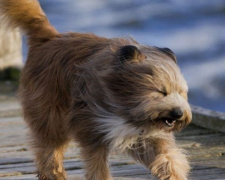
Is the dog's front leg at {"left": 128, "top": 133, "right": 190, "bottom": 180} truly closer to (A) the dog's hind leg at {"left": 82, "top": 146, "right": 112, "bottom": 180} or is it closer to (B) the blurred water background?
(A) the dog's hind leg at {"left": 82, "top": 146, "right": 112, "bottom": 180}

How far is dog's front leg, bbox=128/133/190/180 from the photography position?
16.9 feet

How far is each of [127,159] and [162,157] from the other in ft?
3.66

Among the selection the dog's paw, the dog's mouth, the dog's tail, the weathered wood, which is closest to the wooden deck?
the weathered wood

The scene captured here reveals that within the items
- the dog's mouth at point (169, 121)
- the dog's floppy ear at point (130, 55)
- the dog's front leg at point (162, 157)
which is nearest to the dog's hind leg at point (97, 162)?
the dog's front leg at point (162, 157)

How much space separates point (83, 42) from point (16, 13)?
2.55ft

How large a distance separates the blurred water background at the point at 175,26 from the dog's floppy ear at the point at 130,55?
8.48 m

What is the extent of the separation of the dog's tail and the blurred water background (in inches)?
301

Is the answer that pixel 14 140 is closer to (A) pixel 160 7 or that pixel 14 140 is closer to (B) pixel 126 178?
(B) pixel 126 178

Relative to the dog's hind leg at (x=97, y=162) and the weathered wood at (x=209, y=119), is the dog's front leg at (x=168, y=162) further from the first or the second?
the weathered wood at (x=209, y=119)

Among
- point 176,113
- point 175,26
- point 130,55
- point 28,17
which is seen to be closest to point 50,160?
point 28,17

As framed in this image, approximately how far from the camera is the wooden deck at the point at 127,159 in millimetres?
5781

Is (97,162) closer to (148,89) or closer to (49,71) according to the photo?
(148,89)

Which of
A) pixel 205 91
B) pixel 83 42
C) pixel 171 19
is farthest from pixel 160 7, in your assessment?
pixel 83 42

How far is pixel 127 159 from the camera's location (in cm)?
626
